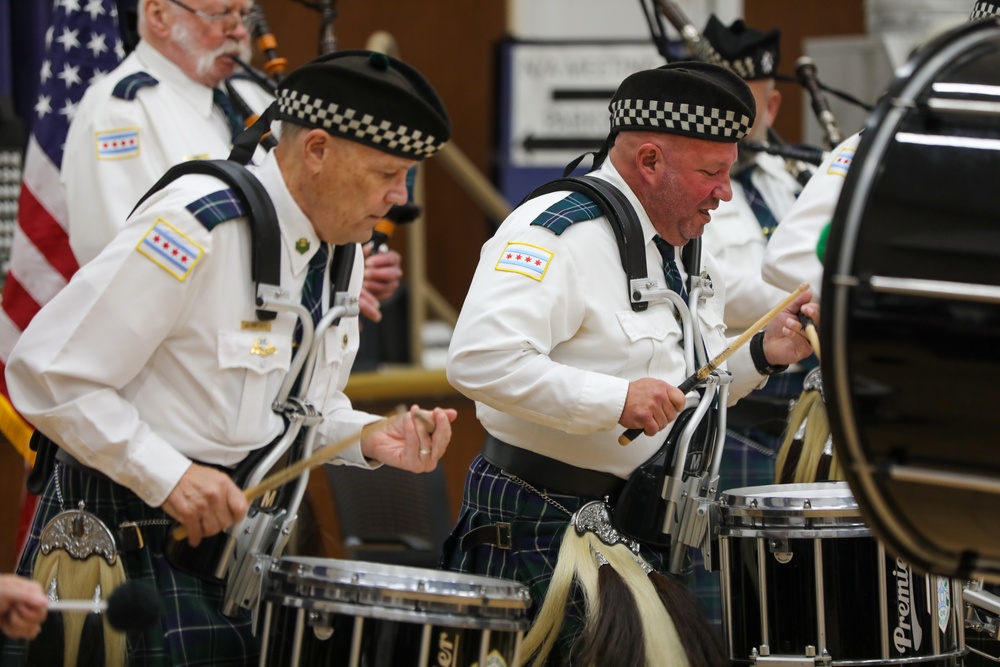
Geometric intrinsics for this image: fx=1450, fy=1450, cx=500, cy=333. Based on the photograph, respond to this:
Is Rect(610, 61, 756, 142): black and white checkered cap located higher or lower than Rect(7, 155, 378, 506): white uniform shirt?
higher

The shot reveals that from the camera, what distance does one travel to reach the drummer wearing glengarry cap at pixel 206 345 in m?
2.46

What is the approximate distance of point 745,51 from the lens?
14.8ft

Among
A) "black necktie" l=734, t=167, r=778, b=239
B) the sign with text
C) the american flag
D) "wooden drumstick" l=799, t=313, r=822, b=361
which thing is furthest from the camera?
the sign with text

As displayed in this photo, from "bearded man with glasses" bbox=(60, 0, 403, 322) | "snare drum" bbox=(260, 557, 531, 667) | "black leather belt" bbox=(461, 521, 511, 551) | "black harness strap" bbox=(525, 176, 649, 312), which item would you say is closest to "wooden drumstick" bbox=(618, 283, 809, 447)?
"black harness strap" bbox=(525, 176, 649, 312)

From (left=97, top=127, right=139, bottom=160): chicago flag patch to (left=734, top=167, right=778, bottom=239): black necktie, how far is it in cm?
184

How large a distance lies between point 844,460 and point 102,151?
2441 millimetres

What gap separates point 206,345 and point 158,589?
45cm

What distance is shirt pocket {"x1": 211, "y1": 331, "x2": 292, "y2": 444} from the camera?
2.58 metres

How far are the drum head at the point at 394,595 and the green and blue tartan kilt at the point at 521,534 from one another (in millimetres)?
466

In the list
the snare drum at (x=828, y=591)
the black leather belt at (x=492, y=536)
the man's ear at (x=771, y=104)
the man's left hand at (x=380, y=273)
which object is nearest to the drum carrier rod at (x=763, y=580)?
the snare drum at (x=828, y=591)

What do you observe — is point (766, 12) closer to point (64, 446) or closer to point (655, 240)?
point (655, 240)

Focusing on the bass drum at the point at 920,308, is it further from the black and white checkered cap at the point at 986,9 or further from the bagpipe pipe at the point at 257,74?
the bagpipe pipe at the point at 257,74

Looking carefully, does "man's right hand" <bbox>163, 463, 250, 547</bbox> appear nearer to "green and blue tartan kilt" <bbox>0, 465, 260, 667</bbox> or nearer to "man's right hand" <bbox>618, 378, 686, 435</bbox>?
"green and blue tartan kilt" <bbox>0, 465, 260, 667</bbox>

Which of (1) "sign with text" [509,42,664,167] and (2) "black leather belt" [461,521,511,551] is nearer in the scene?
(2) "black leather belt" [461,521,511,551]
